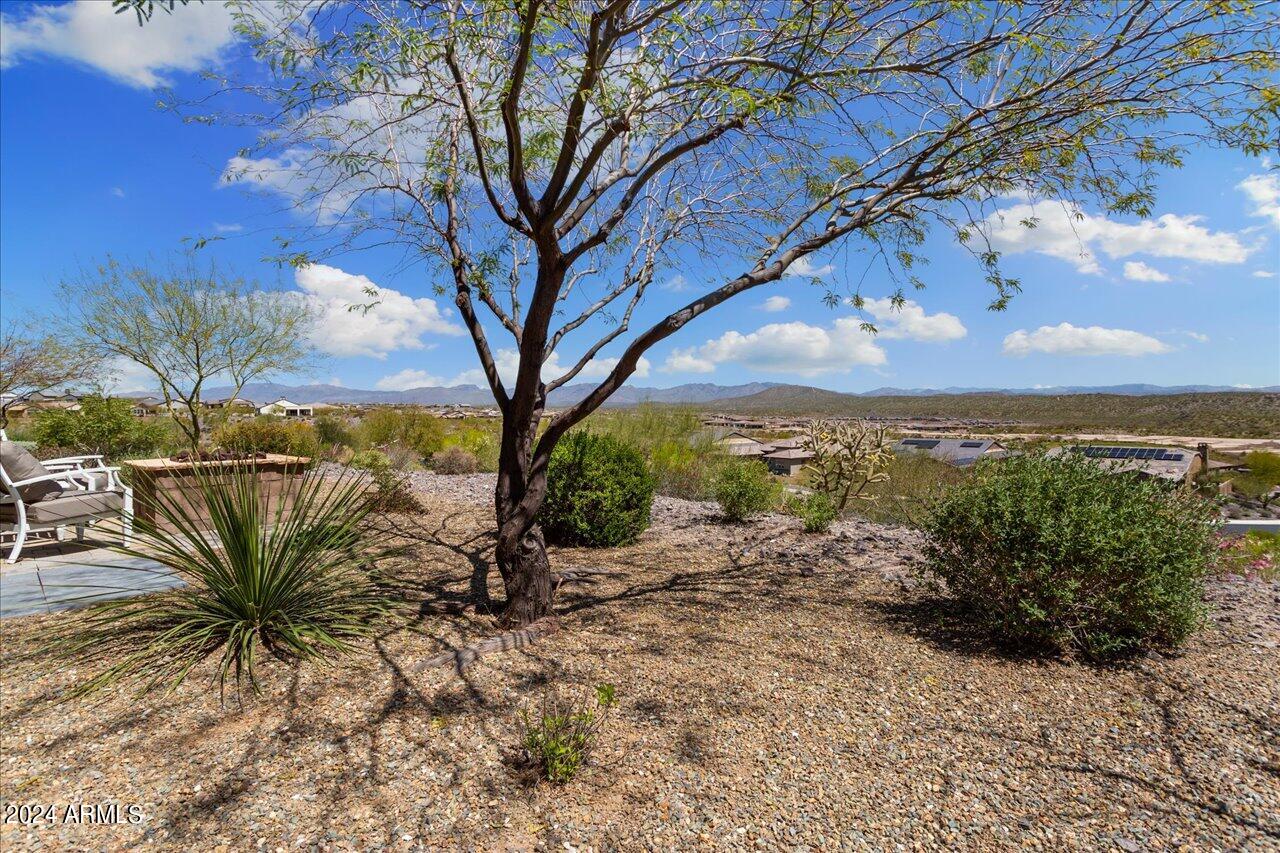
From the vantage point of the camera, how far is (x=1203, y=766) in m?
2.63

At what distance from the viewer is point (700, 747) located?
2.69 meters

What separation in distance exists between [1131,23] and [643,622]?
485 centimetres

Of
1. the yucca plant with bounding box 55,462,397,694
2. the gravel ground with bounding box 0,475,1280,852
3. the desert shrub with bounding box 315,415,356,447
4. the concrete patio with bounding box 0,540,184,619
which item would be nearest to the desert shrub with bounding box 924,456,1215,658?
the gravel ground with bounding box 0,475,1280,852

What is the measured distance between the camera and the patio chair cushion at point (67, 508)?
17.4 ft

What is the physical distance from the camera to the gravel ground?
2.19m

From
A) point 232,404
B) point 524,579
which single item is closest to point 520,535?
point 524,579

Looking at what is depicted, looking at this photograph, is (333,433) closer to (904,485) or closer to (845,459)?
(845,459)

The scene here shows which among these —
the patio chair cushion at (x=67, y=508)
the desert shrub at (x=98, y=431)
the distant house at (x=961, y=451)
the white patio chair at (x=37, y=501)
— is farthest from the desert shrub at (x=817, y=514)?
the desert shrub at (x=98, y=431)

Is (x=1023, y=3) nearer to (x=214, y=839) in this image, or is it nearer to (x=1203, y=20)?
(x=1203, y=20)

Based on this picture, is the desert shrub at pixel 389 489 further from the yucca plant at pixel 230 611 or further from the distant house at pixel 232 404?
the distant house at pixel 232 404

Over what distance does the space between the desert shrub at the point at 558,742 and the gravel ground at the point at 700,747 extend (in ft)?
0.21

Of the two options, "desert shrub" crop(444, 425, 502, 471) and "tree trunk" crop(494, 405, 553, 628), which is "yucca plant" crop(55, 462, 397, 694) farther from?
"desert shrub" crop(444, 425, 502, 471)

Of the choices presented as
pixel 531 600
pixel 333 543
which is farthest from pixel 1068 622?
pixel 333 543

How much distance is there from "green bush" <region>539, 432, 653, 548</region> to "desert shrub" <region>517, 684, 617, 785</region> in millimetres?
3455
